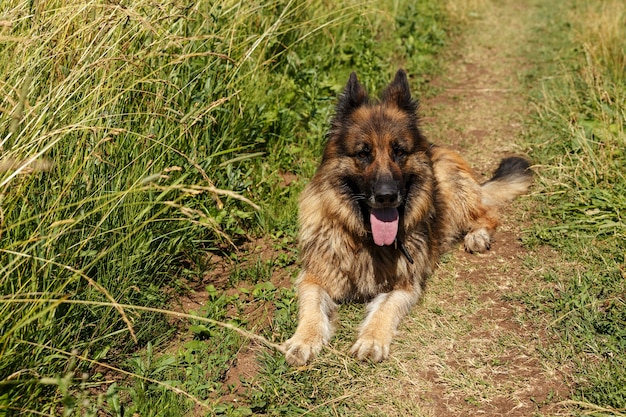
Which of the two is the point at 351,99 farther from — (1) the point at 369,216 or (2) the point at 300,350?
(2) the point at 300,350

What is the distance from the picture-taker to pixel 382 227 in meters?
3.92

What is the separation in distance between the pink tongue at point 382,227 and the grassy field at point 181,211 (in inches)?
21.6

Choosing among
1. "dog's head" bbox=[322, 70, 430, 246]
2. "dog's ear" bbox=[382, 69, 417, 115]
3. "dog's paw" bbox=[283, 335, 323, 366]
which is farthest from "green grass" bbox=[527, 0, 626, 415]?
"dog's ear" bbox=[382, 69, 417, 115]

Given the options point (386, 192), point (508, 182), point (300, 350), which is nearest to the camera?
point (300, 350)

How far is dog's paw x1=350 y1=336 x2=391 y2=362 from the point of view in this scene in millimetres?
3498

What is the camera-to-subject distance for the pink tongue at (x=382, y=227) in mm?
3924

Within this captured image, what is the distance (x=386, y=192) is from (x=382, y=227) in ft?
1.09

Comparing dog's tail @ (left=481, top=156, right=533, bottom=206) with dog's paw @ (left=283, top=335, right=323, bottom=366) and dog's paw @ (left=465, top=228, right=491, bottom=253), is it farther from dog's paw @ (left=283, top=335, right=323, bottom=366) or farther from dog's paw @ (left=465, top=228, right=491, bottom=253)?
dog's paw @ (left=283, top=335, right=323, bottom=366)

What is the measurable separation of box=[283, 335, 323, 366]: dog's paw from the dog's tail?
2444 millimetres

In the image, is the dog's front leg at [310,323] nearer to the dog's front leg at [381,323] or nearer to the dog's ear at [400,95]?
the dog's front leg at [381,323]

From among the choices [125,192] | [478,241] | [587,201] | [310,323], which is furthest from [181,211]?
[587,201]

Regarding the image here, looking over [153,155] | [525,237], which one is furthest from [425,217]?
[153,155]

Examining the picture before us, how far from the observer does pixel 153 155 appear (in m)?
3.92

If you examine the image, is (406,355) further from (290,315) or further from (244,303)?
(244,303)
